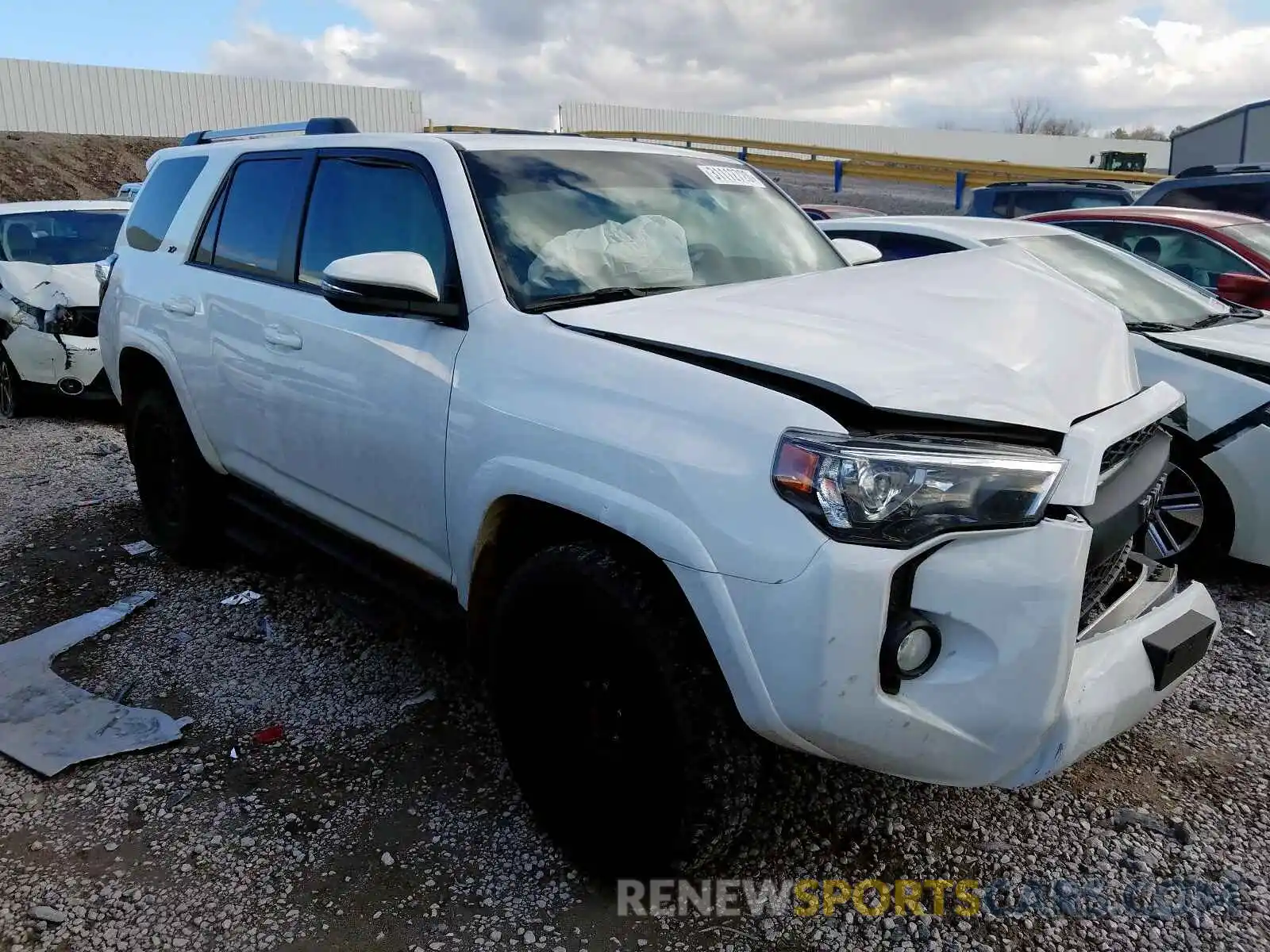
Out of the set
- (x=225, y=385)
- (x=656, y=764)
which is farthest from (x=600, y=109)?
(x=656, y=764)

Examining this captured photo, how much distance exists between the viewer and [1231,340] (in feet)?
14.5

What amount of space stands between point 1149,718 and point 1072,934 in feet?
4.03

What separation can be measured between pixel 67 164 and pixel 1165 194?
32185mm

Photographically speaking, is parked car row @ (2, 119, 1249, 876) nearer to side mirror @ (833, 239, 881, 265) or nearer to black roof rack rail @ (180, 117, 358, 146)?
side mirror @ (833, 239, 881, 265)

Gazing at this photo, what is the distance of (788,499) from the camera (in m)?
1.95

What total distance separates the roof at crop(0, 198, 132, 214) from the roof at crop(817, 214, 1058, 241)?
6440 mm

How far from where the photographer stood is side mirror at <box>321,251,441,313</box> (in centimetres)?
264

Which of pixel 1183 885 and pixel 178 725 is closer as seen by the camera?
pixel 1183 885

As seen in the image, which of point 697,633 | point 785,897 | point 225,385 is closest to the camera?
point 697,633

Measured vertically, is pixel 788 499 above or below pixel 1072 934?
above

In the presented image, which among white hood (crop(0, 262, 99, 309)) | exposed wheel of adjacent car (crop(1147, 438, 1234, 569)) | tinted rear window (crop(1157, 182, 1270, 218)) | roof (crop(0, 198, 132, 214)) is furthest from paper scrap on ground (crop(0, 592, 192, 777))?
tinted rear window (crop(1157, 182, 1270, 218))

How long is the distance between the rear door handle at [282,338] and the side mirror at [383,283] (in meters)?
0.56

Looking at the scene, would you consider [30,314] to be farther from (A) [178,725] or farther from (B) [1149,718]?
(B) [1149,718]

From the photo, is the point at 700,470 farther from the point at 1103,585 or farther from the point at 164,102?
the point at 164,102
